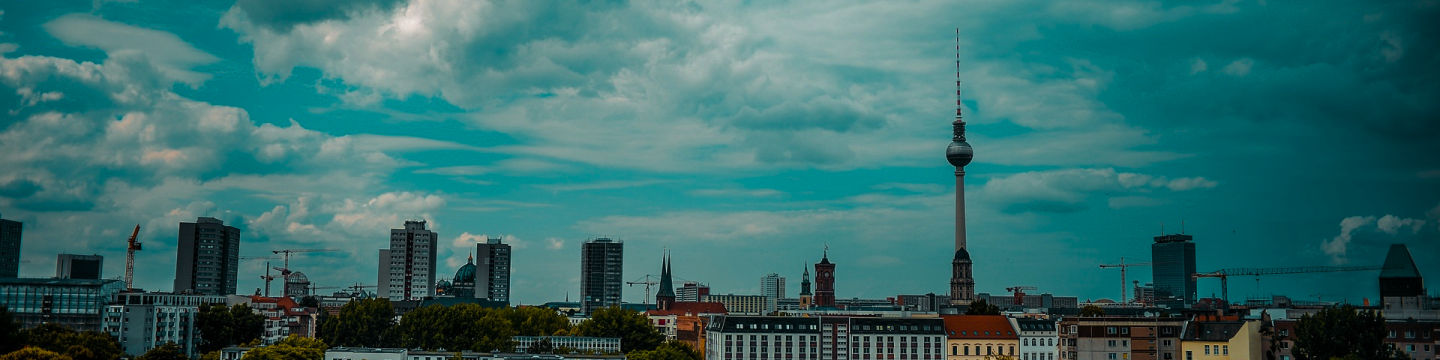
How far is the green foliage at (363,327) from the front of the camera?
170 metres

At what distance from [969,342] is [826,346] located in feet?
64.8

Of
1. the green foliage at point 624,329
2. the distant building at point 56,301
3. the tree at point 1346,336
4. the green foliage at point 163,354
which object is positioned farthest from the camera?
the green foliage at point 624,329

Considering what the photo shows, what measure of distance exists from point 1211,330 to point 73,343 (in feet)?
400

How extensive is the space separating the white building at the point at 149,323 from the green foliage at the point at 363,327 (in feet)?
66.0

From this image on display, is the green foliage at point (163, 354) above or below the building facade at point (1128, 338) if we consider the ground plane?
below

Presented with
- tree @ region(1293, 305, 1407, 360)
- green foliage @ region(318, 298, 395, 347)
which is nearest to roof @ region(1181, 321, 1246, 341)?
tree @ region(1293, 305, 1407, 360)

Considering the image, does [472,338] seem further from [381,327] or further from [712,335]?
[712,335]

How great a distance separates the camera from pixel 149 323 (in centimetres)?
14825

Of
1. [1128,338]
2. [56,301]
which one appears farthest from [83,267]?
[1128,338]

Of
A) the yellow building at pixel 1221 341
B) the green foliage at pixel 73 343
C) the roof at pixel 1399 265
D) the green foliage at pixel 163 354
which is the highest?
the roof at pixel 1399 265

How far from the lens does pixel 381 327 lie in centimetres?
17212

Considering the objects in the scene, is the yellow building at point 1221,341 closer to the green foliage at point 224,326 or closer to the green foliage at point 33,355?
the green foliage at point 33,355

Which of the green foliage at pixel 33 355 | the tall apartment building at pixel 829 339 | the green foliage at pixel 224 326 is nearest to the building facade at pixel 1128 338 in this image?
the tall apartment building at pixel 829 339

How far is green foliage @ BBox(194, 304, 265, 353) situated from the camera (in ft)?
494
